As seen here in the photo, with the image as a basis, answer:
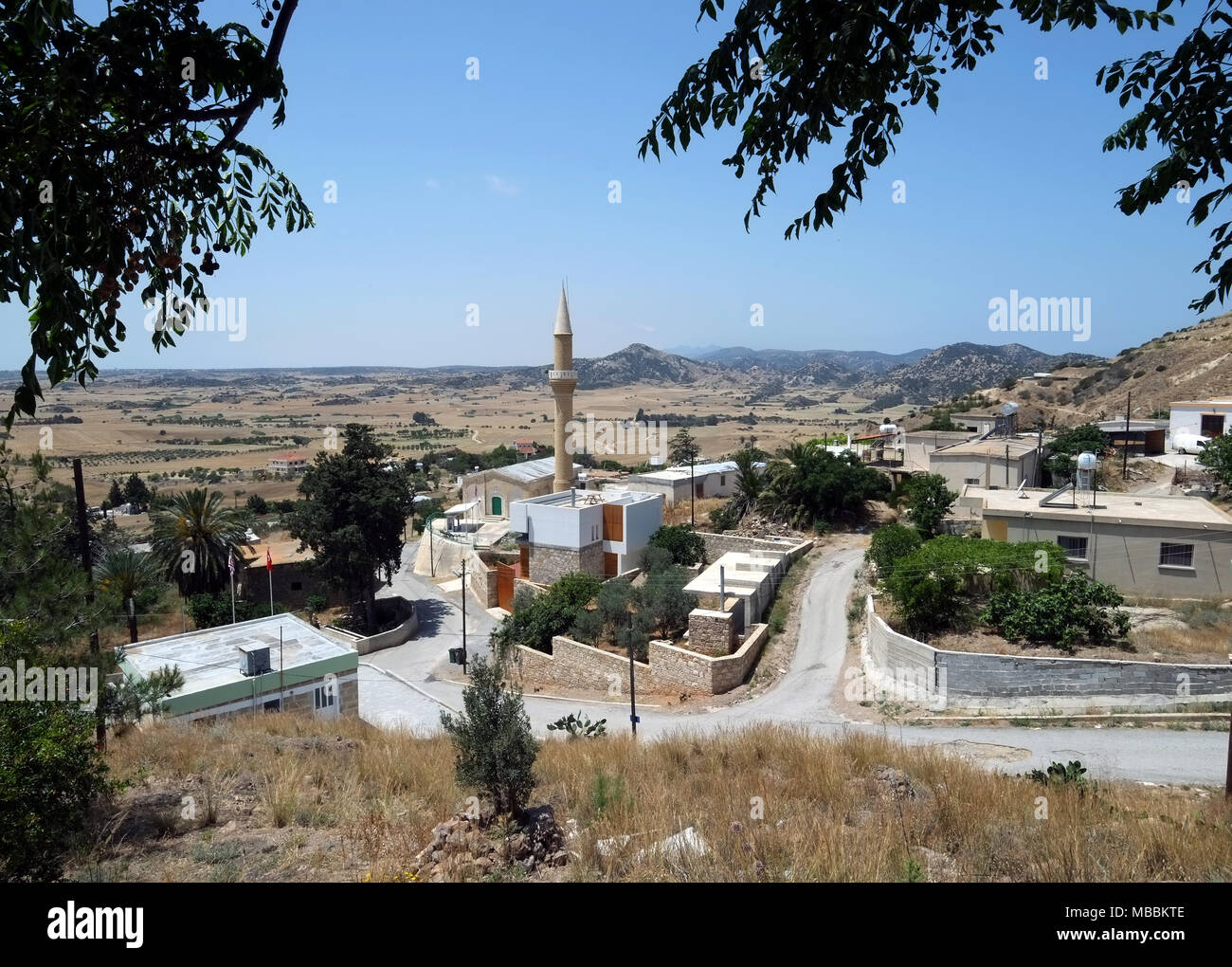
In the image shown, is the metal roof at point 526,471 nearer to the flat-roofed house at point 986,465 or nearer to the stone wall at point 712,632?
the flat-roofed house at point 986,465

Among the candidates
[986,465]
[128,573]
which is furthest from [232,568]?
[986,465]

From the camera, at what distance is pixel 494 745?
6145 mm

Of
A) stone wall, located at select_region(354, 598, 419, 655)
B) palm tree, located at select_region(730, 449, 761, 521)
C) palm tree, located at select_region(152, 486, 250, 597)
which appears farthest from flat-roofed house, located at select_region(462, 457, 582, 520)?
palm tree, located at select_region(152, 486, 250, 597)

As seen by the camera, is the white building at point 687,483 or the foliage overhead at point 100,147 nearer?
the foliage overhead at point 100,147

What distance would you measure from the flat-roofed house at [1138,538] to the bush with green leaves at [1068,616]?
3.26 meters

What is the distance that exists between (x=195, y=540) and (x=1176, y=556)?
1207 inches

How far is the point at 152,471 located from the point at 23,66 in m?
88.6

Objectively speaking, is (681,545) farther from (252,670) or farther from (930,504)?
(252,670)

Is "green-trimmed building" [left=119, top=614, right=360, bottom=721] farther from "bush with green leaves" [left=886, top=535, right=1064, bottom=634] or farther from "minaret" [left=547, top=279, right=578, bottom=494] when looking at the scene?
"minaret" [left=547, top=279, right=578, bottom=494]

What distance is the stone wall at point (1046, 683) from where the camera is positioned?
15789 mm

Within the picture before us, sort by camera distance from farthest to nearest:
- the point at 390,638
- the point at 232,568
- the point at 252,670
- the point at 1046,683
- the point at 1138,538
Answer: the point at 390,638
the point at 232,568
the point at 1138,538
the point at 252,670
the point at 1046,683

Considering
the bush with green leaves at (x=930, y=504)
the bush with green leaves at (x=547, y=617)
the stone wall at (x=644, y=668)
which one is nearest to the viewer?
the stone wall at (x=644, y=668)

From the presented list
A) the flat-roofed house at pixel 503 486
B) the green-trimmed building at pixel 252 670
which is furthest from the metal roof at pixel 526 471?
the green-trimmed building at pixel 252 670

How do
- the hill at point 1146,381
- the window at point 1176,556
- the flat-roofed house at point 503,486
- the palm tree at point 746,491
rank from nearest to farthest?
1. the window at point 1176,556
2. the palm tree at point 746,491
3. the flat-roofed house at point 503,486
4. the hill at point 1146,381
